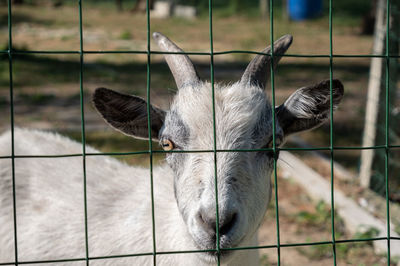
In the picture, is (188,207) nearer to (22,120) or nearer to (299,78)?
(22,120)

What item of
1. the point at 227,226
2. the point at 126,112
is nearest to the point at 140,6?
the point at 126,112

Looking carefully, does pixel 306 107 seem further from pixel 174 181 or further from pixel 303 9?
pixel 303 9

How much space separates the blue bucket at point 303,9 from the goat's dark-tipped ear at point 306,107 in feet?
66.2

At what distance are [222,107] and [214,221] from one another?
0.81 m

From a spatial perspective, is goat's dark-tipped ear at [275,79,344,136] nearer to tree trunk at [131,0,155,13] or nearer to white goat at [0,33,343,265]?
white goat at [0,33,343,265]

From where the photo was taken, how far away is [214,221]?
8.50 feet

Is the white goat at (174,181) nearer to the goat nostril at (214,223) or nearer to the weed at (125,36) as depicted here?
the goat nostril at (214,223)

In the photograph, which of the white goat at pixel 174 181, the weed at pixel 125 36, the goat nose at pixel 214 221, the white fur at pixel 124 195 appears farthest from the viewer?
the weed at pixel 125 36

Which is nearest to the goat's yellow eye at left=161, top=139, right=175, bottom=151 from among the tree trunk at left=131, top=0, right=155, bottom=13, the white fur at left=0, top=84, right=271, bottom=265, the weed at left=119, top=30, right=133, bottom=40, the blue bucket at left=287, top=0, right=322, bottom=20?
the white fur at left=0, top=84, right=271, bottom=265

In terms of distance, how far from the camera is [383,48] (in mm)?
5898

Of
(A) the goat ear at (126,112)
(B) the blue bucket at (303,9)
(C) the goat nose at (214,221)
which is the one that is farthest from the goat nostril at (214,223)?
(B) the blue bucket at (303,9)

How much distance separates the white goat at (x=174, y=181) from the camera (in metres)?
2.82

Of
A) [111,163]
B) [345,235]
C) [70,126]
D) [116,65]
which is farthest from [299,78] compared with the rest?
[111,163]

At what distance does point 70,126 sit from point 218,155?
6.02m
